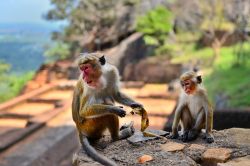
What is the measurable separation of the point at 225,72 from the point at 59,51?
1074 centimetres

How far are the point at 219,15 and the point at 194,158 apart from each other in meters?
14.3

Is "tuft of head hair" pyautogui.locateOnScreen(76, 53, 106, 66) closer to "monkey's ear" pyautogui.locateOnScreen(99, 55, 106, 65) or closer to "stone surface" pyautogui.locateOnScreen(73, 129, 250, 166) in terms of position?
"monkey's ear" pyautogui.locateOnScreen(99, 55, 106, 65)

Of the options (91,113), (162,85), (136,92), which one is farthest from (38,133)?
(91,113)

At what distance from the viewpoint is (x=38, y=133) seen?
10133 millimetres

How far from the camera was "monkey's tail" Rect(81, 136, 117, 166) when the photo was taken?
3580 millimetres

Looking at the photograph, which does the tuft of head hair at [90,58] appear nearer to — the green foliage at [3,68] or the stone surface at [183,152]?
the stone surface at [183,152]

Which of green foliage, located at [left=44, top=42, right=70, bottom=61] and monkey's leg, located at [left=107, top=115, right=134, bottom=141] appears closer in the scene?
monkey's leg, located at [left=107, top=115, right=134, bottom=141]


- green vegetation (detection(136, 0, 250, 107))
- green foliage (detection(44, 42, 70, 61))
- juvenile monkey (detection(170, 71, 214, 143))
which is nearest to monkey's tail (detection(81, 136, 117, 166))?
juvenile monkey (detection(170, 71, 214, 143))

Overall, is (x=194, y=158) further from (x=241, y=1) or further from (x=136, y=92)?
(x=241, y=1)

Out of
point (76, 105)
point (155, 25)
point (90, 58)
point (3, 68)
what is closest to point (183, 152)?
point (76, 105)

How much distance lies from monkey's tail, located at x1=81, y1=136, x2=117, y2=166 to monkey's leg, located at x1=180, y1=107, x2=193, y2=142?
824 mm

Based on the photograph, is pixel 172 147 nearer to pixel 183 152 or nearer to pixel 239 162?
pixel 183 152

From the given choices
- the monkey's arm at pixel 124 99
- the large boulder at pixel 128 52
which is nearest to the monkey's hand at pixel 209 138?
the monkey's arm at pixel 124 99

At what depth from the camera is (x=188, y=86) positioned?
3.82 metres
